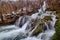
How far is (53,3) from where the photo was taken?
826 cm

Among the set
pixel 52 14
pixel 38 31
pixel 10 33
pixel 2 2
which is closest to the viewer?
pixel 38 31

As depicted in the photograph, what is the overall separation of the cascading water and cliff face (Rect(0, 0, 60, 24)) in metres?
0.31

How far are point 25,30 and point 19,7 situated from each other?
1580mm

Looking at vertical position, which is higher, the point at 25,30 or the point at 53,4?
the point at 53,4

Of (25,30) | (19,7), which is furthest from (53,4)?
(25,30)

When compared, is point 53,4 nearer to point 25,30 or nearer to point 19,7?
point 19,7

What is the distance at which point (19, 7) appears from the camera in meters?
8.17

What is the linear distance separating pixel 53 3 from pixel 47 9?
1.32 ft

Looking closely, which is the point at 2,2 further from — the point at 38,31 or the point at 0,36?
the point at 38,31

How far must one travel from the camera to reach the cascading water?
20.7 ft

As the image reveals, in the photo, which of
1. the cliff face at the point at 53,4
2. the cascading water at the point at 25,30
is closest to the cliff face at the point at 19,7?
the cliff face at the point at 53,4

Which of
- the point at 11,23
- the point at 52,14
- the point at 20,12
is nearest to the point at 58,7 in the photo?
the point at 52,14

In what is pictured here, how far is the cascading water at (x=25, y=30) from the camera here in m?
6.32

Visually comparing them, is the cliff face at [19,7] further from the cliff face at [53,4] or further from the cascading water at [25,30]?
the cascading water at [25,30]
